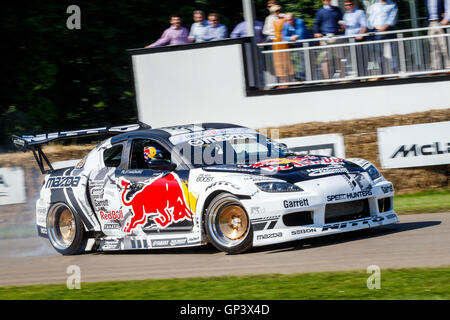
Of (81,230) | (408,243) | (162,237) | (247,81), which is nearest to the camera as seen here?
(408,243)

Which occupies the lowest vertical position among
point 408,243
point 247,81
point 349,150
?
point 408,243

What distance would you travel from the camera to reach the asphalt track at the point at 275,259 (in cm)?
755

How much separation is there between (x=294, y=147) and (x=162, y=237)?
16.1ft

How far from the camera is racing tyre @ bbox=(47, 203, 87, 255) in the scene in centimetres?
1015

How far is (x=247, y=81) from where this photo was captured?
636 inches

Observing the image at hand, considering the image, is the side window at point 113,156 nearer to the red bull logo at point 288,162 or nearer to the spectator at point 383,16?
the red bull logo at point 288,162

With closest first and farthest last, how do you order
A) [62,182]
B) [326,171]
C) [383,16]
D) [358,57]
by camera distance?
[326,171]
[62,182]
[383,16]
[358,57]

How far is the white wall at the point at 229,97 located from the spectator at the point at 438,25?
0.44 metres

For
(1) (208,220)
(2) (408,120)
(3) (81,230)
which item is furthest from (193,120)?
(1) (208,220)

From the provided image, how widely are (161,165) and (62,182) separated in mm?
2051

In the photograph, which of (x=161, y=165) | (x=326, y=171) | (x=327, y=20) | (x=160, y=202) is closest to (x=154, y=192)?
(x=160, y=202)

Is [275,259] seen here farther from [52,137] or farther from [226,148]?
[52,137]

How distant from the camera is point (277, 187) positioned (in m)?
8.34
